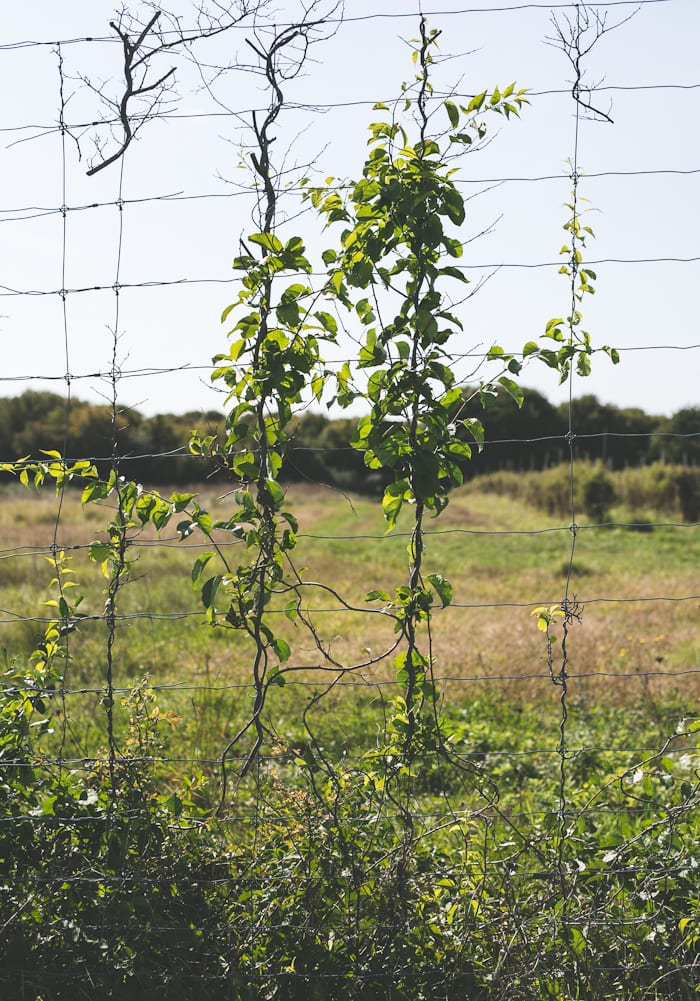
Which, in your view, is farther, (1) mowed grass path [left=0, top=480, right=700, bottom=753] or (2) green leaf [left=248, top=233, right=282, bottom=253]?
(1) mowed grass path [left=0, top=480, right=700, bottom=753]

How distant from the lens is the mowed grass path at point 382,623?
20.3ft

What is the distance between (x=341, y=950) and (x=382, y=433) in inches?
60.0

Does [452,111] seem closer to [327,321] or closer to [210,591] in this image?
[327,321]

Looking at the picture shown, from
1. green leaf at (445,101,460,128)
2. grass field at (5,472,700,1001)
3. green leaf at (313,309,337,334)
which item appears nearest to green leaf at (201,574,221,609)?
grass field at (5,472,700,1001)

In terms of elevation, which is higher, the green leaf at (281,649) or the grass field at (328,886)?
the green leaf at (281,649)

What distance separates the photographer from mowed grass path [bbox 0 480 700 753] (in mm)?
6199

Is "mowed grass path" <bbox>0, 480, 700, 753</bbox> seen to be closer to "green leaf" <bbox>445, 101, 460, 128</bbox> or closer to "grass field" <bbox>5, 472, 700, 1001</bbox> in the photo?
"grass field" <bbox>5, 472, 700, 1001</bbox>

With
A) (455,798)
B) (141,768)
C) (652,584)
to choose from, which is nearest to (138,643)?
(455,798)

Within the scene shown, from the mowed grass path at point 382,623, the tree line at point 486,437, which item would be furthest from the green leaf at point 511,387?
the tree line at point 486,437

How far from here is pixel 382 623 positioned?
10.8m

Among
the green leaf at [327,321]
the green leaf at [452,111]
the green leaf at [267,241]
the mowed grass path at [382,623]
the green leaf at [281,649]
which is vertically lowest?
the mowed grass path at [382,623]

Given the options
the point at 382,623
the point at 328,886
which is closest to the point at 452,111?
the point at 328,886

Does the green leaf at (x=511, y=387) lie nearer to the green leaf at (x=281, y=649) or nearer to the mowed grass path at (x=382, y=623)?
the mowed grass path at (x=382, y=623)

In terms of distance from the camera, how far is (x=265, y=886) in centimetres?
275
